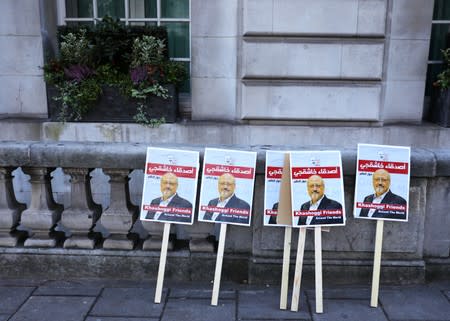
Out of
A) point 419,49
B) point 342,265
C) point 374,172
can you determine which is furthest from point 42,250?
point 419,49

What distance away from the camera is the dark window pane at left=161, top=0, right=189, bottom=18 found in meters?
7.57

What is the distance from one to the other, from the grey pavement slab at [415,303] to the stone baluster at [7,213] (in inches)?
123

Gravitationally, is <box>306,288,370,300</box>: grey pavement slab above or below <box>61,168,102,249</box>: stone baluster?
below

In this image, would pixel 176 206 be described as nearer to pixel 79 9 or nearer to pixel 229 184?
pixel 229 184

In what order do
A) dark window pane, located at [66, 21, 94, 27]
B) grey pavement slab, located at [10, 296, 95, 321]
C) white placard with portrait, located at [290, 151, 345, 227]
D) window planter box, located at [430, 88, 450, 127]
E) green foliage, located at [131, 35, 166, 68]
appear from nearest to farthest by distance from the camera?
grey pavement slab, located at [10, 296, 95, 321]
white placard with portrait, located at [290, 151, 345, 227]
green foliage, located at [131, 35, 166, 68]
window planter box, located at [430, 88, 450, 127]
dark window pane, located at [66, 21, 94, 27]

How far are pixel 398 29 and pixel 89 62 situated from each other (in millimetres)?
4859

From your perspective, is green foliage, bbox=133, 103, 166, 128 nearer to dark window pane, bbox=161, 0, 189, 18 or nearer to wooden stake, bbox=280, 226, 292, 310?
dark window pane, bbox=161, 0, 189, 18

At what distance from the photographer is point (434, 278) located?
3775 millimetres

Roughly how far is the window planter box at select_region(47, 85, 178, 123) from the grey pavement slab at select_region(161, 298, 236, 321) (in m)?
4.00

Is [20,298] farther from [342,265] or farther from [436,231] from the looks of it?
[436,231]

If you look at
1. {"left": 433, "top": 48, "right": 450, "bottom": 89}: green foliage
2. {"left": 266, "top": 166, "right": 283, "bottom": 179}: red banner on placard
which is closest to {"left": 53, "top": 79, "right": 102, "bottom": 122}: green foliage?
{"left": 266, "top": 166, "right": 283, "bottom": 179}: red banner on placard

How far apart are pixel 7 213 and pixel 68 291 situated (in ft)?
2.82

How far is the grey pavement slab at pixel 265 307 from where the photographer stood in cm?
326

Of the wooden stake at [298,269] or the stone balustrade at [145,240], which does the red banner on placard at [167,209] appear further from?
the wooden stake at [298,269]
